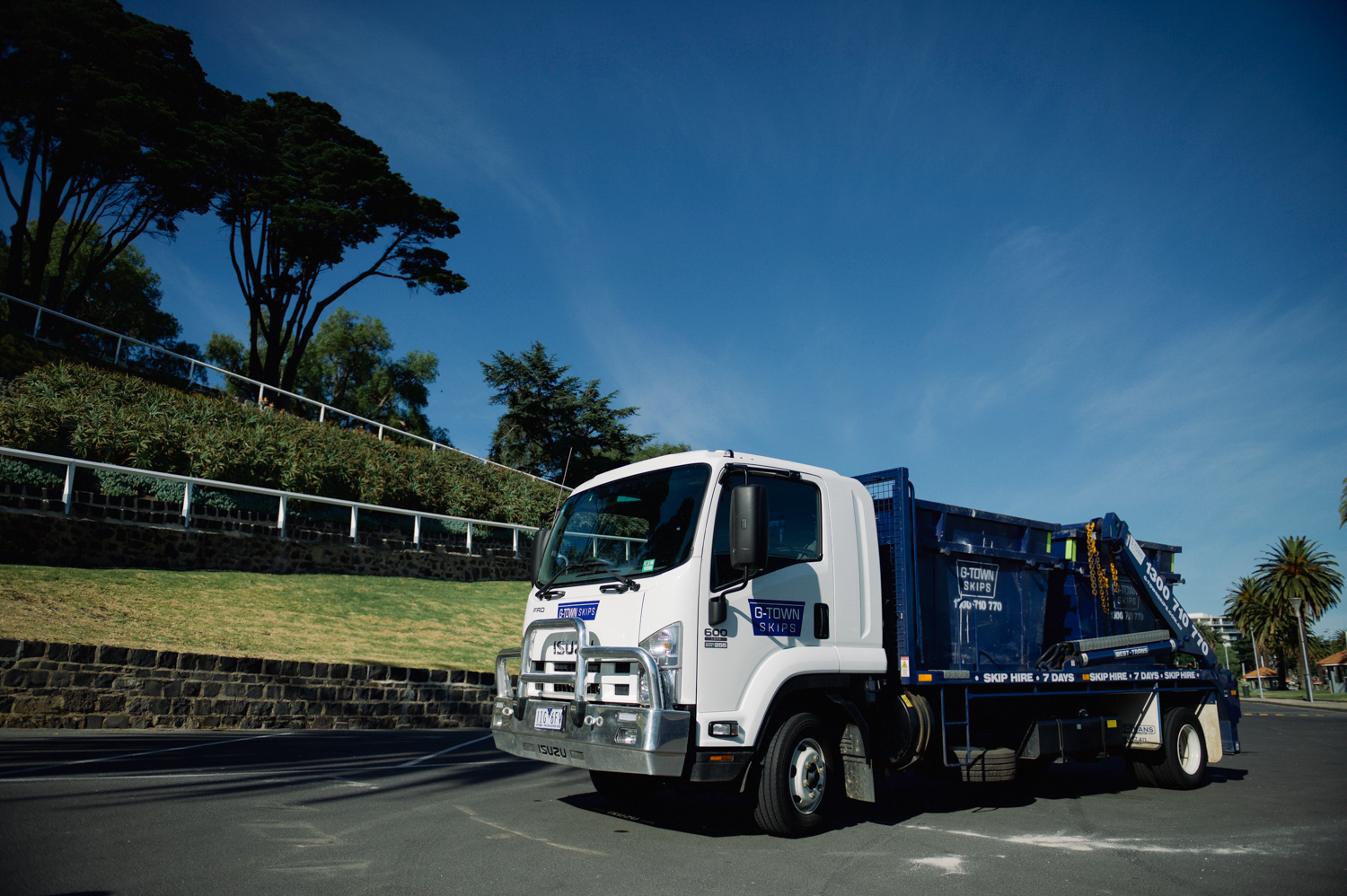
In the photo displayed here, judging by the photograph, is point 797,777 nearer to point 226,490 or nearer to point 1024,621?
point 1024,621

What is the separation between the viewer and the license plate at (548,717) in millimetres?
5281

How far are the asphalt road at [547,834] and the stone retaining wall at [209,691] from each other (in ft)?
3.13

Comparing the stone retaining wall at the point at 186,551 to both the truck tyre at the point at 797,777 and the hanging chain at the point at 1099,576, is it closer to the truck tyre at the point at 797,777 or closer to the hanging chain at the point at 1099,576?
the truck tyre at the point at 797,777

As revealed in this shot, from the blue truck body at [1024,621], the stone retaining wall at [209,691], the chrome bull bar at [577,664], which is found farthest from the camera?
the stone retaining wall at [209,691]

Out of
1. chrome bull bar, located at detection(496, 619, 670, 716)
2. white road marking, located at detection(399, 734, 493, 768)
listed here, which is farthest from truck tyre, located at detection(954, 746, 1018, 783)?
white road marking, located at detection(399, 734, 493, 768)

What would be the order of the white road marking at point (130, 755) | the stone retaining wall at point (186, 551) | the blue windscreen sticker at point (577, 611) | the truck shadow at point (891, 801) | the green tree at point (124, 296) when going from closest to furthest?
the blue windscreen sticker at point (577, 611), the truck shadow at point (891, 801), the white road marking at point (130, 755), the stone retaining wall at point (186, 551), the green tree at point (124, 296)

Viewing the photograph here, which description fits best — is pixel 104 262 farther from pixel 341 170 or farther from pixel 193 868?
pixel 193 868

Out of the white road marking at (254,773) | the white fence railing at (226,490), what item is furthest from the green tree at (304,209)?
the white road marking at (254,773)

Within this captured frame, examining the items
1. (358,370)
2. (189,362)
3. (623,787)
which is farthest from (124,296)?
(623,787)

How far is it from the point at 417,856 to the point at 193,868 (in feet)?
3.74

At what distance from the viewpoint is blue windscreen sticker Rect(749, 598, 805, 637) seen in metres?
5.31

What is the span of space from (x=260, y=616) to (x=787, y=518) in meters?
11.1

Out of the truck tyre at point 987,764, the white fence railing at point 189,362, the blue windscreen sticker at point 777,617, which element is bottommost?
the truck tyre at point 987,764

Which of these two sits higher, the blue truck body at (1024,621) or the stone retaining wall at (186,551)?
the stone retaining wall at (186,551)
